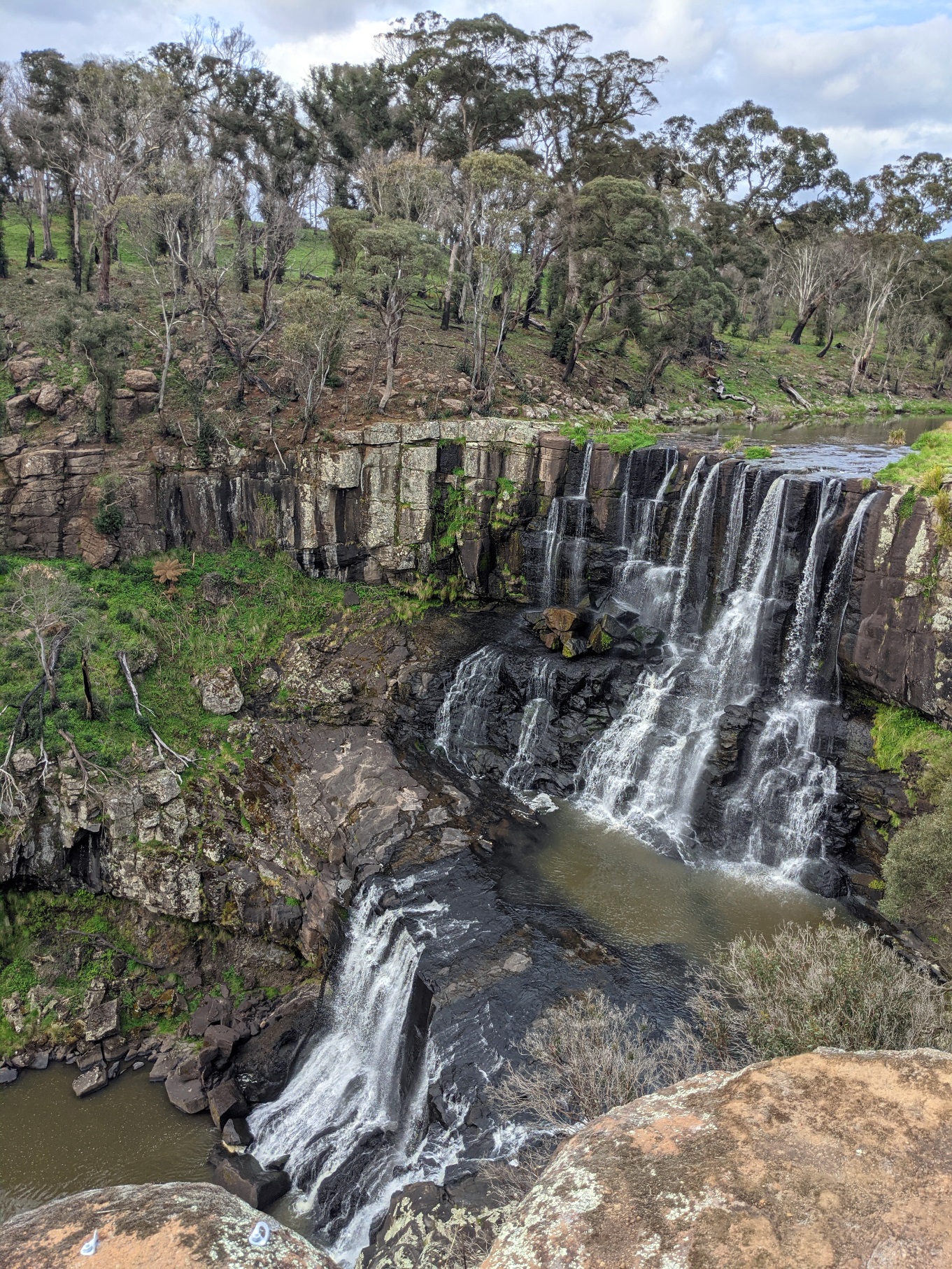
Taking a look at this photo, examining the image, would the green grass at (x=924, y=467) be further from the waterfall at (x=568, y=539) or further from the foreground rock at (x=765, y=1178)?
the foreground rock at (x=765, y=1178)

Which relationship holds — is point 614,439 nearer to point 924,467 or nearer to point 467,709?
point 924,467

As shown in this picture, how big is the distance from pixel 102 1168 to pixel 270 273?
3769 centimetres

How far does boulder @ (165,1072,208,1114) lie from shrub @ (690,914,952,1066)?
533 inches

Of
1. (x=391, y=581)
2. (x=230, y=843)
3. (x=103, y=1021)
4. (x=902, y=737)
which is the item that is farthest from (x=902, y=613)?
(x=103, y=1021)

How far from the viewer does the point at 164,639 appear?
2991 centimetres

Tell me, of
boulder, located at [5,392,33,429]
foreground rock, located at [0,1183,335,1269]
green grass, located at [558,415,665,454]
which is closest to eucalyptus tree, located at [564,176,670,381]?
green grass, located at [558,415,665,454]

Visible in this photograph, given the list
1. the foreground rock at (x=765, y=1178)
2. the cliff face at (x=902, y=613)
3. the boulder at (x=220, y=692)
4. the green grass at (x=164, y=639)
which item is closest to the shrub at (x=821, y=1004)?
the foreground rock at (x=765, y=1178)

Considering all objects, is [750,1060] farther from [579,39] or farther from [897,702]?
[579,39]

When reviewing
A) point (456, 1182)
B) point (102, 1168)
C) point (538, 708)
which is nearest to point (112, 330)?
point (538, 708)

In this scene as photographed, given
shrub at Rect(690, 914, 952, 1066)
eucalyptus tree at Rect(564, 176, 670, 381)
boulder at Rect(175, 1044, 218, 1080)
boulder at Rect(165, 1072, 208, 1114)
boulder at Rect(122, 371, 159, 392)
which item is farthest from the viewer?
eucalyptus tree at Rect(564, 176, 670, 381)

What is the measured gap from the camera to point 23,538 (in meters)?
31.8

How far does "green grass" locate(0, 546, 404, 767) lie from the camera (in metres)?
26.0

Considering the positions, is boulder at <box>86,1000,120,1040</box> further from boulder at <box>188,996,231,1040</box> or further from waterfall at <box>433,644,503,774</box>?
waterfall at <box>433,644,503,774</box>

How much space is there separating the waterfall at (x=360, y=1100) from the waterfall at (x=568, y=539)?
15.1 m
